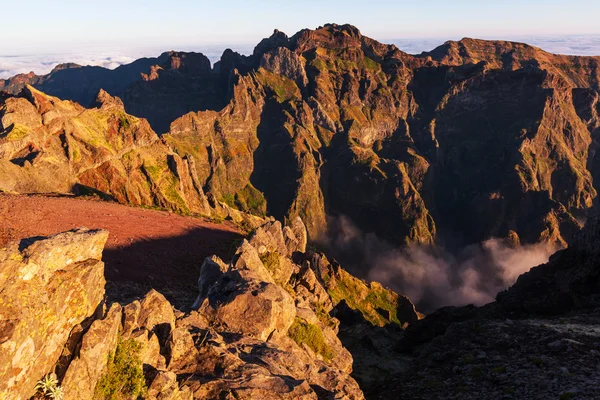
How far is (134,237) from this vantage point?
4684 cm

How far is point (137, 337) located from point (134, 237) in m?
30.7

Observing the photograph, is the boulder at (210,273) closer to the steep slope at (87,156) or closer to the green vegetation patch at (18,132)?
the steep slope at (87,156)

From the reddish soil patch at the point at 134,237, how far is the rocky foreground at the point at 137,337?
10.4 meters

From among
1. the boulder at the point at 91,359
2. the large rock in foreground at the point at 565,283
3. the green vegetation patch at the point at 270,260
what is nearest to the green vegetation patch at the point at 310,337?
the green vegetation patch at the point at 270,260

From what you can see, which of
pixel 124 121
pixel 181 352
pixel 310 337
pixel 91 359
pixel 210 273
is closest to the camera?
pixel 91 359

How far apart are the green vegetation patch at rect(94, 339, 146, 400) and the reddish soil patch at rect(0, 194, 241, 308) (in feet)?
53.5

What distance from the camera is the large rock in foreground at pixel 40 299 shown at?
45.0 ft

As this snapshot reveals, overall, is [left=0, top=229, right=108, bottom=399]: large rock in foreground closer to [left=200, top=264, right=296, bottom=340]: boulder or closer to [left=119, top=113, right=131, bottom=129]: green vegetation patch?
[left=200, top=264, right=296, bottom=340]: boulder

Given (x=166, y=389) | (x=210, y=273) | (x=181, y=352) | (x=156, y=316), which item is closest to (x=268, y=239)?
(x=210, y=273)

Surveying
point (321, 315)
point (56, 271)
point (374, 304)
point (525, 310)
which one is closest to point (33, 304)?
point (56, 271)

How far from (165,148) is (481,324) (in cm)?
8306

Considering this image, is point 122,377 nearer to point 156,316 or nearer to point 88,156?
point 156,316

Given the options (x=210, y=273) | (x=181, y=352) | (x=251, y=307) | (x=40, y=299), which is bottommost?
(x=210, y=273)

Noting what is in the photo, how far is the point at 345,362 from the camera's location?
35812 millimetres
